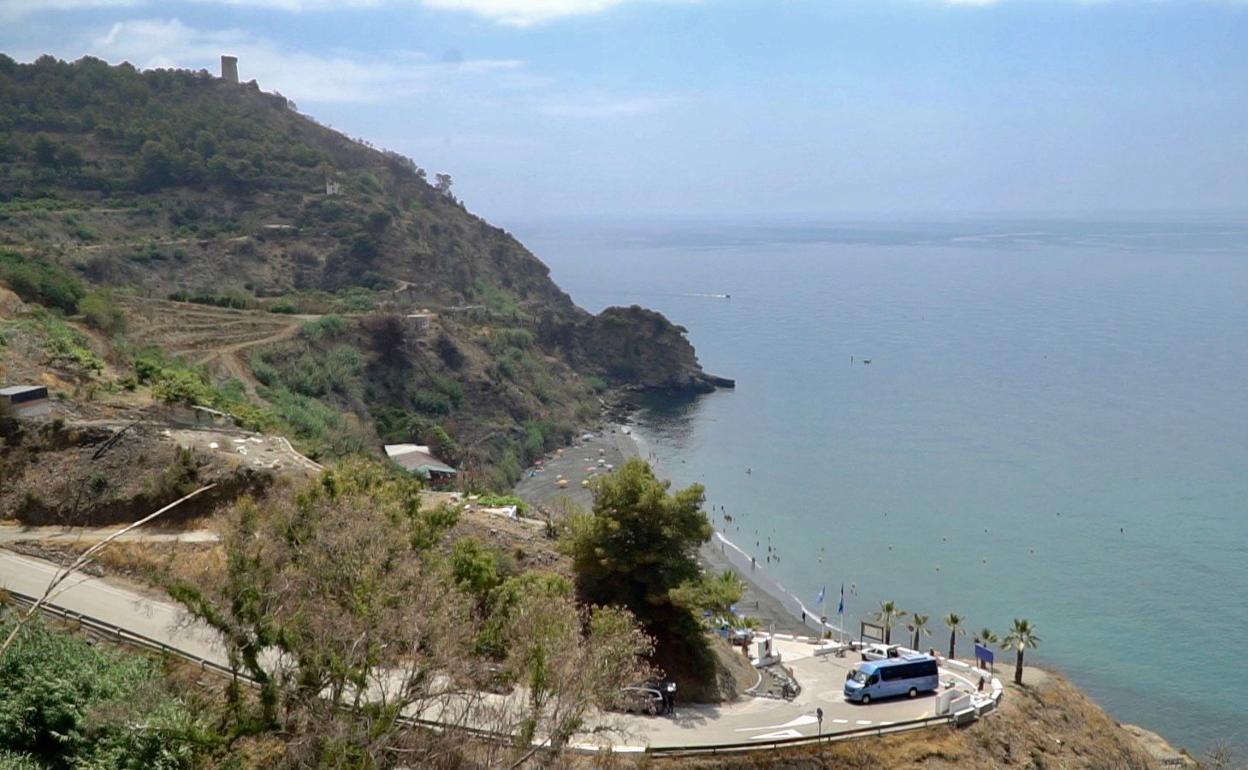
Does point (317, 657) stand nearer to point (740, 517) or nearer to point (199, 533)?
point (199, 533)

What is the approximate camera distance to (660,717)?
19391 mm

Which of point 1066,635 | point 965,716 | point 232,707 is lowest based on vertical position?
point 1066,635

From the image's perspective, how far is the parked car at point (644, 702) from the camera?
59.3 feet

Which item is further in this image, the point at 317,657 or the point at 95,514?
the point at 95,514

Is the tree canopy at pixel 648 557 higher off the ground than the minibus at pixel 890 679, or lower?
higher

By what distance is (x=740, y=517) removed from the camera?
181 ft

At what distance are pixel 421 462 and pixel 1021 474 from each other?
1400 inches

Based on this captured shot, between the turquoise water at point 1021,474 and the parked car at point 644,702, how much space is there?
23293 mm

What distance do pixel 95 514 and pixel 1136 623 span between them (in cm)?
3840

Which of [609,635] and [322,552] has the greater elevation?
[322,552]

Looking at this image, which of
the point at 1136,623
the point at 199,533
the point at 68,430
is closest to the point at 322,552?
the point at 199,533

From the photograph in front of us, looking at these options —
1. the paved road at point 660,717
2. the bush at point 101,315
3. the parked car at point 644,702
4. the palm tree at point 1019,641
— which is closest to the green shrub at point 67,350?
the bush at point 101,315

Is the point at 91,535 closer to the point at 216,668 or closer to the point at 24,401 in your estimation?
the point at 24,401

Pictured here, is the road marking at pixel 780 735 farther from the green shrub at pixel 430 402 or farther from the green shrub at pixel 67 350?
the green shrub at pixel 430 402
